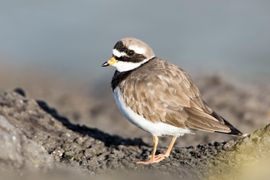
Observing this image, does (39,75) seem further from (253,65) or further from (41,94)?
(253,65)

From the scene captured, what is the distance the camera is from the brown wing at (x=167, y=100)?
10984mm

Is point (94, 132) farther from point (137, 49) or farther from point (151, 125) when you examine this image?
point (151, 125)

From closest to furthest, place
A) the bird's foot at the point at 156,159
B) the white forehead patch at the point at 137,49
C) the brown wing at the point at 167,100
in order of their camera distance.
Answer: the bird's foot at the point at 156,159 < the brown wing at the point at 167,100 < the white forehead patch at the point at 137,49

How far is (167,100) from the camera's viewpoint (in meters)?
11.0

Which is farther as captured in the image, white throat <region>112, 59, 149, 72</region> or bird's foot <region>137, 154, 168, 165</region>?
white throat <region>112, 59, 149, 72</region>

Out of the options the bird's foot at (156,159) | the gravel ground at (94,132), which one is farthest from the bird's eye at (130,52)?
the bird's foot at (156,159)

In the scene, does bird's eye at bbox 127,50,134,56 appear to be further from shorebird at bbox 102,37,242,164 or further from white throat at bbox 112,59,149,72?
shorebird at bbox 102,37,242,164

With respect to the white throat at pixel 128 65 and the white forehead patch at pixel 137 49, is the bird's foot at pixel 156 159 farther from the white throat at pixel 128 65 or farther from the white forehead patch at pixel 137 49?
the white forehead patch at pixel 137 49

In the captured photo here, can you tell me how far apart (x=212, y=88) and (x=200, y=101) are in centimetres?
778

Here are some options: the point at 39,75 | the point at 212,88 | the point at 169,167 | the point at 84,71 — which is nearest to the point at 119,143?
the point at 169,167

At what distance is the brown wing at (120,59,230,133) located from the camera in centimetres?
1098

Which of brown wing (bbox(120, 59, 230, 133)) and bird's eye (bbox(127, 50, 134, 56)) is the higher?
bird's eye (bbox(127, 50, 134, 56))

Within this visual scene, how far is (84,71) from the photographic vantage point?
26.5 m

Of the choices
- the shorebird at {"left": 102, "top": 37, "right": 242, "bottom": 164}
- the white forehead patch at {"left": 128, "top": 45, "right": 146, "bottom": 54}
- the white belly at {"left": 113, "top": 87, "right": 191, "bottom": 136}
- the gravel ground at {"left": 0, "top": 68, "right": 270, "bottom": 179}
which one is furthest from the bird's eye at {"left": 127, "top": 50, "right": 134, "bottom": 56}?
the gravel ground at {"left": 0, "top": 68, "right": 270, "bottom": 179}
